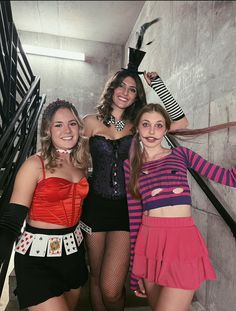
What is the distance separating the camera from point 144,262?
4.68 feet

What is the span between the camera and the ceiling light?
577cm

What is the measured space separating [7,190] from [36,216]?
65 cm

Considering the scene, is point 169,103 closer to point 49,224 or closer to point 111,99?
point 111,99

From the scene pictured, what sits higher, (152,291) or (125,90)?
(125,90)

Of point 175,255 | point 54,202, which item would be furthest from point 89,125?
point 175,255

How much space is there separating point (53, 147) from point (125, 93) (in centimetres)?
72

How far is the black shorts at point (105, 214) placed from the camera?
1755mm

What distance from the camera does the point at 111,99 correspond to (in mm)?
2006

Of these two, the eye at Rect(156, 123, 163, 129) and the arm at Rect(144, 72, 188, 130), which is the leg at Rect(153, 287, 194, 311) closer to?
the eye at Rect(156, 123, 163, 129)

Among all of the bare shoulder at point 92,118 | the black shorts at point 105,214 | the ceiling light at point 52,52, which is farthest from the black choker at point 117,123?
the ceiling light at point 52,52

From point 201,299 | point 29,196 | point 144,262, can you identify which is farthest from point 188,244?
point 201,299

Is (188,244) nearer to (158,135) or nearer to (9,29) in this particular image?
(158,135)

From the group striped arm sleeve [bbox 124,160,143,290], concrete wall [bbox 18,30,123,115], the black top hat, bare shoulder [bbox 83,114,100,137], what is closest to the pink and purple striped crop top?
striped arm sleeve [bbox 124,160,143,290]

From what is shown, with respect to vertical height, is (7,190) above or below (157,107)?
below
